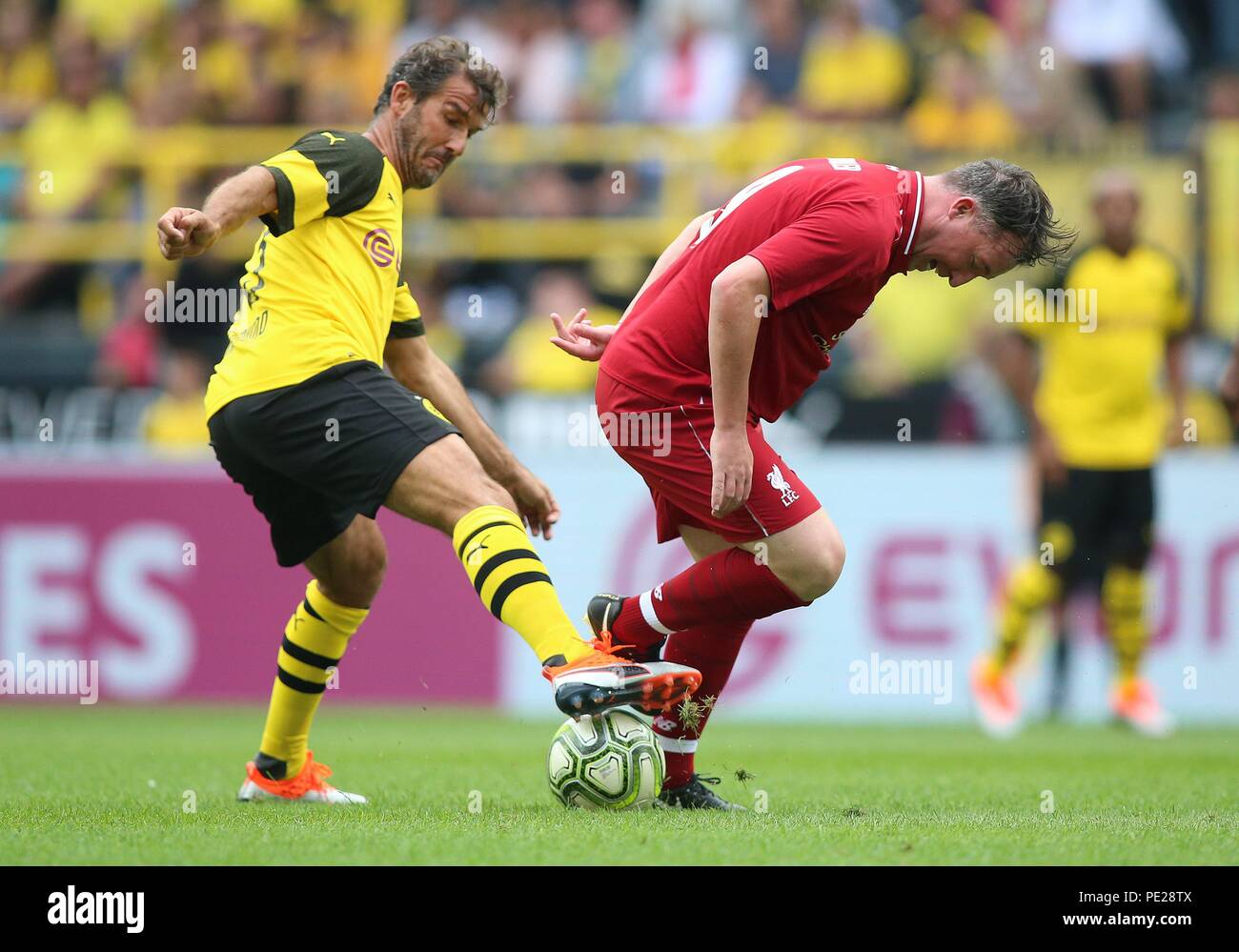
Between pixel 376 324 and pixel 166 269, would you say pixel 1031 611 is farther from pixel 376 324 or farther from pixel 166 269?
pixel 166 269

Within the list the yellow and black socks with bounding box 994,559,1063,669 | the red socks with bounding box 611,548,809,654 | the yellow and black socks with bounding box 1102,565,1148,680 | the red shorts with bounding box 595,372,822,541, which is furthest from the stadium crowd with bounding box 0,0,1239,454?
the red shorts with bounding box 595,372,822,541

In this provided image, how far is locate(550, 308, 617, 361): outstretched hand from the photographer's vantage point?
5.57m

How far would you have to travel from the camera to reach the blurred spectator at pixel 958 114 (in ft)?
41.9

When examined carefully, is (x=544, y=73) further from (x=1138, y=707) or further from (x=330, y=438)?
(x=330, y=438)

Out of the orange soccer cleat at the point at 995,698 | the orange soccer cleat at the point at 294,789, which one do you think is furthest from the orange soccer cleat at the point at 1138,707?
the orange soccer cleat at the point at 294,789

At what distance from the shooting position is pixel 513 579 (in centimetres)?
482

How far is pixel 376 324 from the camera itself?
5.41 metres

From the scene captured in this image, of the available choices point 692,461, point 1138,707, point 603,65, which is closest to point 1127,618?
point 1138,707

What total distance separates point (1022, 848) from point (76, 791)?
328 centimetres

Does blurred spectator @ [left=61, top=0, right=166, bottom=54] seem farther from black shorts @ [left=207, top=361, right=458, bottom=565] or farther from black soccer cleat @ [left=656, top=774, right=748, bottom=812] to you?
black soccer cleat @ [left=656, top=774, right=748, bottom=812]

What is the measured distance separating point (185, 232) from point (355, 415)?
0.77 metres

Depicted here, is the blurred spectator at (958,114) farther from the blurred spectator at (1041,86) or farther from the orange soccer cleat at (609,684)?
the orange soccer cleat at (609,684)

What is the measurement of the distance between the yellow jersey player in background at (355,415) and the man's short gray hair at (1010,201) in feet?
5.08

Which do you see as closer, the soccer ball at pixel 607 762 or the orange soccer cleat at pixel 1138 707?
the soccer ball at pixel 607 762
